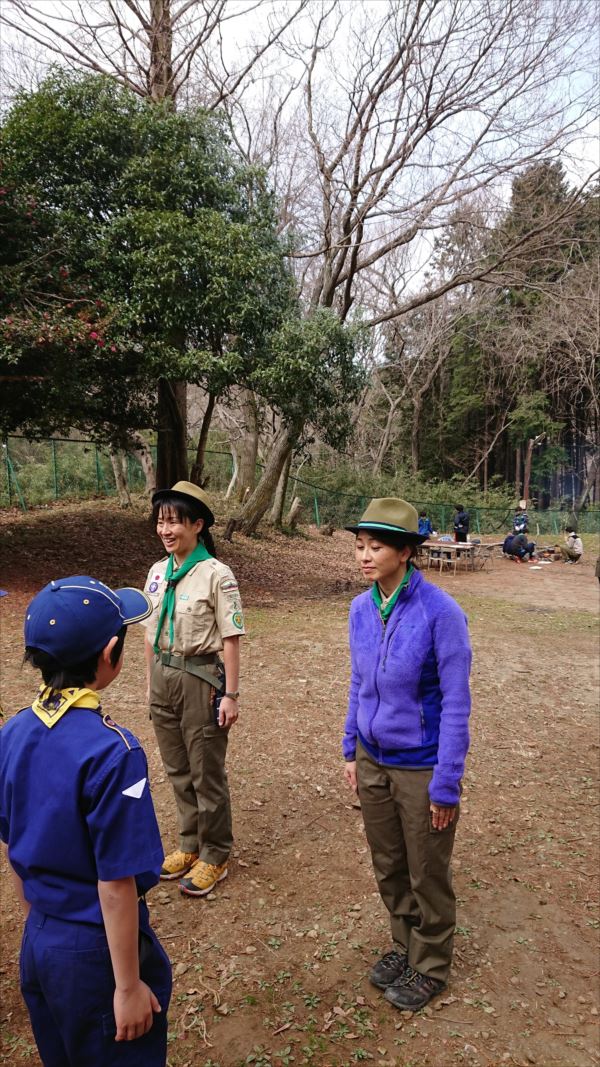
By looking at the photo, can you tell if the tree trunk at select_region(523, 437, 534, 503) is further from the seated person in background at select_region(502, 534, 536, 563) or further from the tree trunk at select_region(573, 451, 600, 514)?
the seated person in background at select_region(502, 534, 536, 563)

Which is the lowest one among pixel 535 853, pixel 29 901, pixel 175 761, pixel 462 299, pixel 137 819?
pixel 535 853

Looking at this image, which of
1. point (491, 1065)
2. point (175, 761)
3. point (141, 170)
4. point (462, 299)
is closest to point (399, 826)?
point (491, 1065)

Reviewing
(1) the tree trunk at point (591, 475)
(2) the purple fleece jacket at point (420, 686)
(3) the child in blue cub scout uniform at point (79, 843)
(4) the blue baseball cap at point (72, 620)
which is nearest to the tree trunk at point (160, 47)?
(2) the purple fleece jacket at point (420, 686)

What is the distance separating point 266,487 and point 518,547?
278 inches

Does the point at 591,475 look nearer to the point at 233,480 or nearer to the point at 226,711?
the point at 233,480

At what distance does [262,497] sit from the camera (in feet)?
54.4

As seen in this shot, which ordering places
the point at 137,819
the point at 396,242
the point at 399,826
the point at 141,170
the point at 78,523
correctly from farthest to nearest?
the point at 396,242 < the point at 78,523 < the point at 141,170 < the point at 399,826 < the point at 137,819

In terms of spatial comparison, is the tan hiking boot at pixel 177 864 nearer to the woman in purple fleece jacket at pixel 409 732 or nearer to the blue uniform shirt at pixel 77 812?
the woman in purple fleece jacket at pixel 409 732

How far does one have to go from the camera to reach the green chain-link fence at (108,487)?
1569 cm

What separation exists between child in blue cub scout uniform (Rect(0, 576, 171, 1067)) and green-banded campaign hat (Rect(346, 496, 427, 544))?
120 cm

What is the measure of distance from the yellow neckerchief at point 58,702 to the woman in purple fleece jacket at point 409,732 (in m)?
1.23

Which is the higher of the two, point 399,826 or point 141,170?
point 141,170

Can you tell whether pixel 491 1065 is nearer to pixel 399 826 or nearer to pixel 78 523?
pixel 399 826

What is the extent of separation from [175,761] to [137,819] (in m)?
1.87
